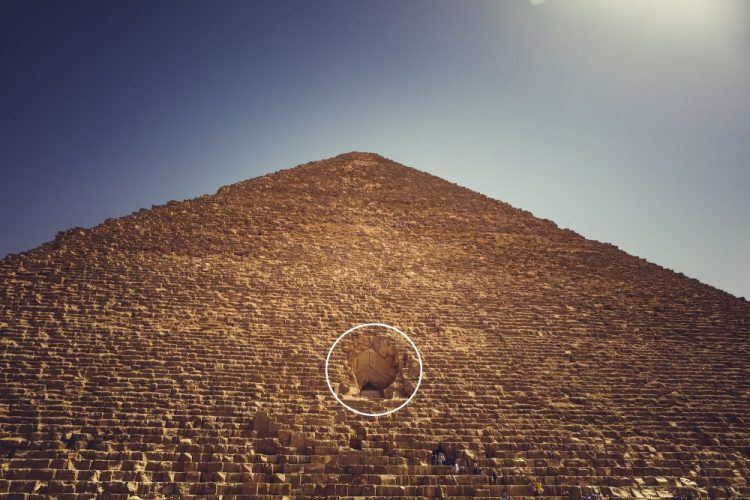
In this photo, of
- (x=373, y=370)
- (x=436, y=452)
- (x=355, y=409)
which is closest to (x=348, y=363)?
(x=373, y=370)

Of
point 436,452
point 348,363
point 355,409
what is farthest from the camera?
point 348,363

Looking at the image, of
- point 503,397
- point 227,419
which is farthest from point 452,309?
point 227,419

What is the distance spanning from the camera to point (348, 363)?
6.49 meters

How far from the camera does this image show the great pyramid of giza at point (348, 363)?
4961mm

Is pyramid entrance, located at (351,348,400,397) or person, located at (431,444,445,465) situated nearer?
person, located at (431,444,445,465)

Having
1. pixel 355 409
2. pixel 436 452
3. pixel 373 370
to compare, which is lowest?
pixel 436 452

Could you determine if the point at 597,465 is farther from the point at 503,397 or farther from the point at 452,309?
the point at 452,309

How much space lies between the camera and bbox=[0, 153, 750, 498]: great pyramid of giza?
496 centimetres

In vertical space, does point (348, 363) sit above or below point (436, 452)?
above

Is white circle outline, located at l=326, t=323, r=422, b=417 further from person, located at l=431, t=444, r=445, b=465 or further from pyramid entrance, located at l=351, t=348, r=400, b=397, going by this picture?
person, located at l=431, t=444, r=445, b=465

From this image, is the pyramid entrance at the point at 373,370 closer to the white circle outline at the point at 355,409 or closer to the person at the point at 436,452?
the white circle outline at the point at 355,409

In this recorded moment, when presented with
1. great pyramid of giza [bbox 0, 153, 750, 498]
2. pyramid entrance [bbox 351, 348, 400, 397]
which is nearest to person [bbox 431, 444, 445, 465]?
great pyramid of giza [bbox 0, 153, 750, 498]

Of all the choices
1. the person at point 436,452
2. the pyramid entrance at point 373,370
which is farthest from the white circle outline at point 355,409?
the person at point 436,452

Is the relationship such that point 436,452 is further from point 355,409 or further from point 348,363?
point 348,363
